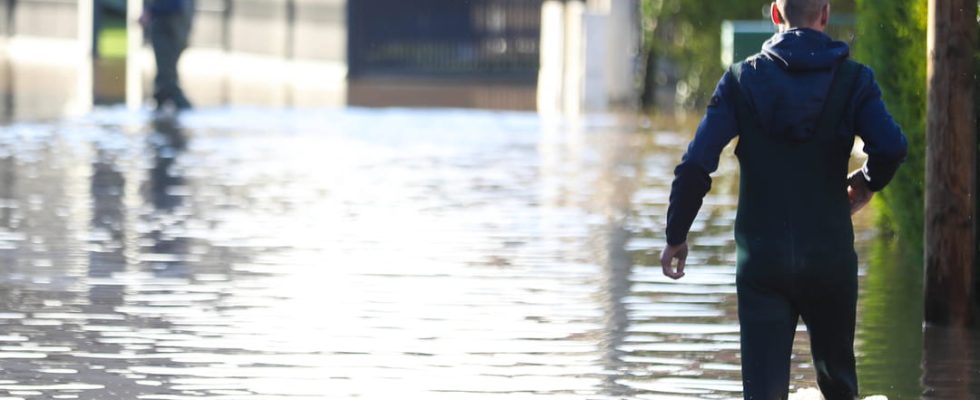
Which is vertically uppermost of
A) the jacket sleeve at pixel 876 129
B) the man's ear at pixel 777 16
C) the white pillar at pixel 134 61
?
the man's ear at pixel 777 16

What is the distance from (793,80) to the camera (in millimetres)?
5773

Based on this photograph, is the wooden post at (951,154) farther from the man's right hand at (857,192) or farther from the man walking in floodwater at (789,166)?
the man walking in floodwater at (789,166)

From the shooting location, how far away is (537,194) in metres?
14.1

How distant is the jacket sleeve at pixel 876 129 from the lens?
5.77 metres

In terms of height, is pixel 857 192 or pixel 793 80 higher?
pixel 793 80

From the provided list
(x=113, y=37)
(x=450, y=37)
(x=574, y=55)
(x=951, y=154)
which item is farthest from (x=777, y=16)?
(x=113, y=37)

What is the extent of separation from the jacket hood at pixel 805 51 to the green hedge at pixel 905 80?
13.6 feet

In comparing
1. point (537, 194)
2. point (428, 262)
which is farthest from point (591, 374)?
point (537, 194)

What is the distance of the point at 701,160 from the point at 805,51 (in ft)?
1.31

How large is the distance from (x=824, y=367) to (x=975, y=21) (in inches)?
108

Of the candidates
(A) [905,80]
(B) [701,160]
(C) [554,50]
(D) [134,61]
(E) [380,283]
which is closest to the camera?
(B) [701,160]

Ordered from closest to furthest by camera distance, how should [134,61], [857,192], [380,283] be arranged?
[857,192], [380,283], [134,61]

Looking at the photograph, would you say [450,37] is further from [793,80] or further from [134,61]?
[793,80]

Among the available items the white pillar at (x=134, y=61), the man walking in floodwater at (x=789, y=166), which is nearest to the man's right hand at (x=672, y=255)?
the man walking in floodwater at (x=789, y=166)
